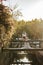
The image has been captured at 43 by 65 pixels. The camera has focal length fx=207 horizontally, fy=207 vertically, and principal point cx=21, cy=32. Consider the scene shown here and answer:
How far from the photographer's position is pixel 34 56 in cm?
270

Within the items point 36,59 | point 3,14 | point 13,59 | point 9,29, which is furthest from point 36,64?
point 3,14

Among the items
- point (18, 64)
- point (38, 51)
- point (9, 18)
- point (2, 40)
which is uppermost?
point (9, 18)

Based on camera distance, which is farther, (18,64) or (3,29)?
(18,64)

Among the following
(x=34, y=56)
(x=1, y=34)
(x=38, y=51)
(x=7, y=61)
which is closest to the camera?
(x=1, y=34)

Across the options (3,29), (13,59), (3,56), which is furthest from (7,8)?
(13,59)

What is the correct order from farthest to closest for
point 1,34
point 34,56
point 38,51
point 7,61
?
point 34,56, point 7,61, point 38,51, point 1,34

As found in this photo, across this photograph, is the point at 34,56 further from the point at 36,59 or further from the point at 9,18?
the point at 9,18

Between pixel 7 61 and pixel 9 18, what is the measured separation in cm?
60

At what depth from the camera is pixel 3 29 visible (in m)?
2.15

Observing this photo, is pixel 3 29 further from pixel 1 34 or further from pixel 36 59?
pixel 36 59

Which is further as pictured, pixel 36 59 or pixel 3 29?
pixel 36 59

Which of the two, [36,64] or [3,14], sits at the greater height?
[3,14]

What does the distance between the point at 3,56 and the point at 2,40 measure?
0.29 meters

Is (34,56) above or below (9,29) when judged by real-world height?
below
